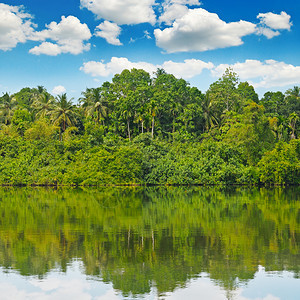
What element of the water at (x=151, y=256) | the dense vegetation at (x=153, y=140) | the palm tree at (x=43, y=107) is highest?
the palm tree at (x=43, y=107)

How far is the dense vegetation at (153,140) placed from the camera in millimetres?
39688

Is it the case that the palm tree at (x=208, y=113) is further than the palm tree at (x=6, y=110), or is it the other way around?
the palm tree at (x=6, y=110)

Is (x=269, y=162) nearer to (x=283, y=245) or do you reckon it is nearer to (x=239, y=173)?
(x=239, y=173)

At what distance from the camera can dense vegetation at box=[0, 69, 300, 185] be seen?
130ft

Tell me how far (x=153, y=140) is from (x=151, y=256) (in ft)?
119

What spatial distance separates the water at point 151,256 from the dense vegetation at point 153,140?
22270mm

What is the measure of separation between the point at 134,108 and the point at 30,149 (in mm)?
14576

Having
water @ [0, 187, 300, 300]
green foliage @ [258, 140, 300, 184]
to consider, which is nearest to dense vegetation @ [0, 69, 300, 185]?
green foliage @ [258, 140, 300, 184]

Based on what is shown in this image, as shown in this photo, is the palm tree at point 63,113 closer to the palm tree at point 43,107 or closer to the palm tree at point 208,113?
the palm tree at point 43,107

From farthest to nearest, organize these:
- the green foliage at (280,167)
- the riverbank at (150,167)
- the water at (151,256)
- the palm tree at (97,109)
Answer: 1. the palm tree at (97,109)
2. the riverbank at (150,167)
3. the green foliage at (280,167)
4. the water at (151,256)

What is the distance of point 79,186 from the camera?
40188 mm

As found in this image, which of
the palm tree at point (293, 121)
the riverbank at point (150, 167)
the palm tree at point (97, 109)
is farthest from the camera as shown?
the palm tree at point (97, 109)

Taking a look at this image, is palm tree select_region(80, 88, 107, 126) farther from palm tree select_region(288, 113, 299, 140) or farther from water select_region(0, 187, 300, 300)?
water select_region(0, 187, 300, 300)

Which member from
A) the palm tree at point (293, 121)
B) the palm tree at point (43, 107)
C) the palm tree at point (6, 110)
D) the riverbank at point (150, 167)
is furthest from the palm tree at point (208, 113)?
the palm tree at point (6, 110)
